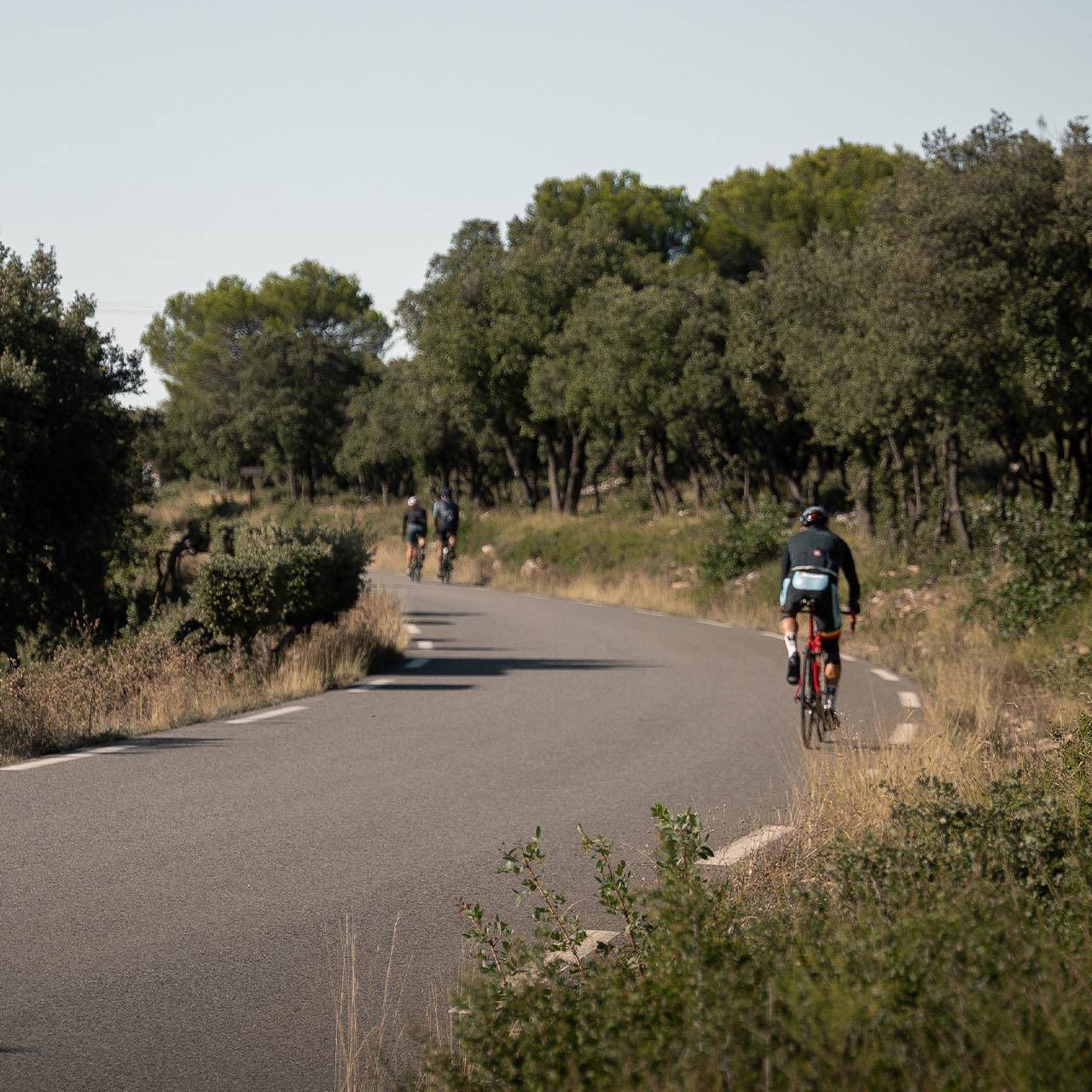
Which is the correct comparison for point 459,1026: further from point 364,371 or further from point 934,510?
point 364,371

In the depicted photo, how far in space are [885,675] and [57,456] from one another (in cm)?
1081

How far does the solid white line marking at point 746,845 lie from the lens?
7.09 metres

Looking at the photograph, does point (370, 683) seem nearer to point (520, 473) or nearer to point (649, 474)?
point (649, 474)

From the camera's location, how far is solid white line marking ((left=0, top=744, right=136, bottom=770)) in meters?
10.1

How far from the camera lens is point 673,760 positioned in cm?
1080

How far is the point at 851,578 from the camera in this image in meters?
12.9

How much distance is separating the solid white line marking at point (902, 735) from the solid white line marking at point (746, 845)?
277 centimetres

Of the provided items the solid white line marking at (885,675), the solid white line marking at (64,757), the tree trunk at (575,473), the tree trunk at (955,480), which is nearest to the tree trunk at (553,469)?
the tree trunk at (575,473)

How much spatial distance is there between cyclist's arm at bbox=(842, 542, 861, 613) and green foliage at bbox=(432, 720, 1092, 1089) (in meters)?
7.37

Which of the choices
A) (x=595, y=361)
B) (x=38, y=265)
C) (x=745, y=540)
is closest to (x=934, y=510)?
(x=745, y=540)

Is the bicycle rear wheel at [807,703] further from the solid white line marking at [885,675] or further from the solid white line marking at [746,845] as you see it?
the solid white line marking at [885,675]

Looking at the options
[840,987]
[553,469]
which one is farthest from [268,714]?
[553,469]

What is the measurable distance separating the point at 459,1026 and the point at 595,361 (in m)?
46.3

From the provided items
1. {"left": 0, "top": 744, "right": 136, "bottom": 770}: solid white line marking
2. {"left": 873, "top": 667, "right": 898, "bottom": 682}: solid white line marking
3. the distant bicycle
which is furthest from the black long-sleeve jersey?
the distant bicycle
